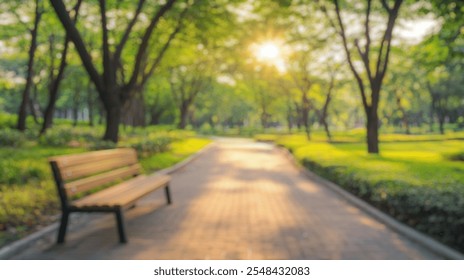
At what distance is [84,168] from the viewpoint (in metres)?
5.44

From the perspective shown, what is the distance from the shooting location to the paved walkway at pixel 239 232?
4.66 m

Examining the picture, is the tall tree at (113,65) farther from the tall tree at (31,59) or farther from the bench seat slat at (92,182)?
the tall tree at (31,59)

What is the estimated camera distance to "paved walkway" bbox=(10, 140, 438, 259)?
4660mm

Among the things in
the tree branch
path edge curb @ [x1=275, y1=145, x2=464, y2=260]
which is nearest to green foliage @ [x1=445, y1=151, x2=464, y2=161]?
path edge curb @ [x1=275, y1=145, x2=464, y2=260]

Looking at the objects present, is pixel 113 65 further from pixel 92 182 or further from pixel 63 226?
pixel 63 226

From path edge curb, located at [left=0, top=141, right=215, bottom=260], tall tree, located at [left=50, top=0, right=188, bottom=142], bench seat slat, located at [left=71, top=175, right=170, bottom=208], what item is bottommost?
path edge curb, located at [left=0, top=141, right=215, bottom=260]

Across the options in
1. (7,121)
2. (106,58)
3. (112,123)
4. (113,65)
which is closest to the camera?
(106,58)

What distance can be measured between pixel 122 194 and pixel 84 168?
2.10 feet

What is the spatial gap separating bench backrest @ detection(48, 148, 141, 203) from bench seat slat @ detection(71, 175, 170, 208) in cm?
15

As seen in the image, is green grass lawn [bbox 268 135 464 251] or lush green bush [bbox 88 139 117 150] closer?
green grass lawn [bbox 268 135 464 251]

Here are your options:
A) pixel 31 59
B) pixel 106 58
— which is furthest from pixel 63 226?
pixel 31 59

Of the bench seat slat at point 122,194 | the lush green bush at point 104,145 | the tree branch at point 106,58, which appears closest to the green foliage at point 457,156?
the bench seat slat at point 122,194

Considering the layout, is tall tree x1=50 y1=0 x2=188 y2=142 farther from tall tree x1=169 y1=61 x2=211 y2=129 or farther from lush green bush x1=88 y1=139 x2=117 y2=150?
tall tree x1=169 y1=61 x2=211 y2=129

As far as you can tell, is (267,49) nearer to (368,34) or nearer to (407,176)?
(368,34)
